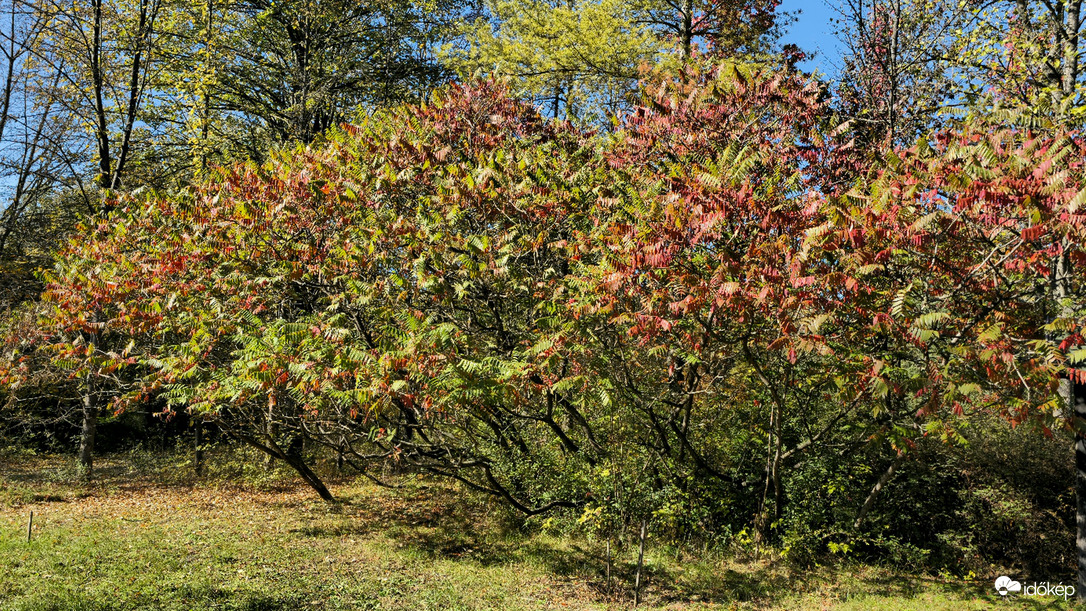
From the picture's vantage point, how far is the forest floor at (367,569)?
288 inches

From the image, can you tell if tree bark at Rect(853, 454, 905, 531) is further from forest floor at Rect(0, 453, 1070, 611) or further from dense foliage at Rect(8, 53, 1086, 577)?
forest floor at Rect(0, 453, 1070, 611)

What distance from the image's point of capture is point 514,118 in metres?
9.17

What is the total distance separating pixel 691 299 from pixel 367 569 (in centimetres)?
574

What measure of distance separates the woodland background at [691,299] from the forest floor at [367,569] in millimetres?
472

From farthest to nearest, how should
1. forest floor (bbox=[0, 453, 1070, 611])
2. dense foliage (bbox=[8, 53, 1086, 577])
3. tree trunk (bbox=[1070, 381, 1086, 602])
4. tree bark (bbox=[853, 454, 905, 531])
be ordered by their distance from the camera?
tree bark (bbox=[853, 454, 905, 531]), tree trunk (bbox=[1070, 381, 1086, 602]), forest floor (bbox=[0, 453, 1070, 611]), dense foliage (bbox=[8, 53, 1086, 577])

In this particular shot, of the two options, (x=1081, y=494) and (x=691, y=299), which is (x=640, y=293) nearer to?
(x=691, y=299)

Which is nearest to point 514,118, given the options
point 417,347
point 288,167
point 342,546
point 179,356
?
point 288,167

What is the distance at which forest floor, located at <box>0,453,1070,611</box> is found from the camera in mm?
7305

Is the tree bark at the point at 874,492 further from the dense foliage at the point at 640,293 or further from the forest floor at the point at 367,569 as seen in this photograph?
→ the forest floor at the point at 367,569

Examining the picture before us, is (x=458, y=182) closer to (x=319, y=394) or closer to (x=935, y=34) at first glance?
(x=319, y=394)

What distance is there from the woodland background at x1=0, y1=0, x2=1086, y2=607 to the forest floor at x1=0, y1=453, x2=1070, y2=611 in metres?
0.47

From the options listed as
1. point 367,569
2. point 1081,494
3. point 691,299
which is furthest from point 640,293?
point 1081,494

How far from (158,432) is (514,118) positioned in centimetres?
1761

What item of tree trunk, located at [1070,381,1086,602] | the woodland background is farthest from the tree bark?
tree trunk, located at [1070,381,1086,602]
